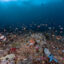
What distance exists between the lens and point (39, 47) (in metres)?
4.59

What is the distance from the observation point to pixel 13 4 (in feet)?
152

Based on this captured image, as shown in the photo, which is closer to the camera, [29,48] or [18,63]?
[18,63]

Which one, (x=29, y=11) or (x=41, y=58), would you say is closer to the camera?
(x=41, y=58)

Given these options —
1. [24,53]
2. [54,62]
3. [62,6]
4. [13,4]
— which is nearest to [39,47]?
[24,53]

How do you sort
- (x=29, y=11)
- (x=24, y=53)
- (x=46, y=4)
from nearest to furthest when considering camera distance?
(x=24, y=53), (x=46, y=4), (x=29, y=11)

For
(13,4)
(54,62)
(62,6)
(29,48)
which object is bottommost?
(54,62)

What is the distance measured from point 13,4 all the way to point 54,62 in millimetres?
45968

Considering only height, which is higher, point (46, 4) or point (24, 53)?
point (46, 4)

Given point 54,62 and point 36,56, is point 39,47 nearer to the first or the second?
point 36,56

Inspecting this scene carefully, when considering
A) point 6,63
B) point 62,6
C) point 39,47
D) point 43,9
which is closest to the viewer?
point 6,63

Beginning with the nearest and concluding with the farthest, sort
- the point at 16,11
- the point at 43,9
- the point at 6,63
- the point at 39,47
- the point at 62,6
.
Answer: the point at 6,63
the point at 39,47
the point at 62,6
the point at 43,9
the point at 16,11

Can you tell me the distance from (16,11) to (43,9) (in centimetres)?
1656

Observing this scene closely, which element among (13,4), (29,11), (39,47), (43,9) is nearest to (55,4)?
(43,9)

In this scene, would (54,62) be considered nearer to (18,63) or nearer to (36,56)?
(36,56)
